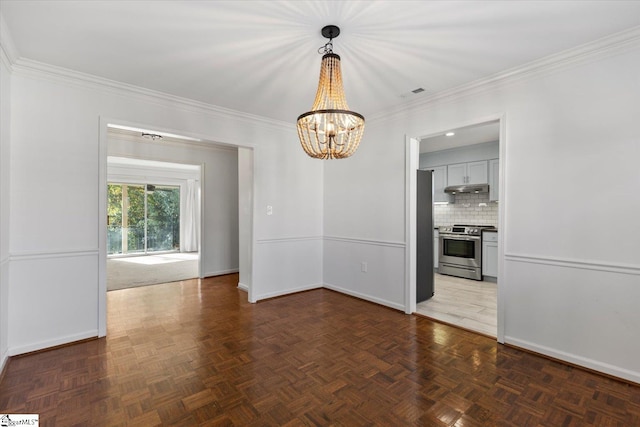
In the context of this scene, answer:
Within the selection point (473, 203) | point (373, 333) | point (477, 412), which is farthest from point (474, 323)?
point (473, 203)

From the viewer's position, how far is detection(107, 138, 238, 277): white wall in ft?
18.3

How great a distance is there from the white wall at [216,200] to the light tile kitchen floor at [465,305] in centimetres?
388

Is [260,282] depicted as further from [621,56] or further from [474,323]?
[621,56]

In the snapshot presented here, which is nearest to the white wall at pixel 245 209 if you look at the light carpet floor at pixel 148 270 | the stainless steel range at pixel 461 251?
the light carpet floor at pixel 148 270

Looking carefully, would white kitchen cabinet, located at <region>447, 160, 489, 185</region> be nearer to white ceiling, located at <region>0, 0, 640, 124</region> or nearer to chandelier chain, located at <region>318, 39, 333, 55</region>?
white ceiling, located at <region>0, 0, 640, 124</region>

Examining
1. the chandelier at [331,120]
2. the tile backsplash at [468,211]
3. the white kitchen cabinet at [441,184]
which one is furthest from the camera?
the white kitchen cabinet at [441,184]

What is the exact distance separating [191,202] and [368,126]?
736cm

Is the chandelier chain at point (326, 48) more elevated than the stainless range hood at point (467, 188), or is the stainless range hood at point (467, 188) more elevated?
the chandelier chain at point (326, 48)

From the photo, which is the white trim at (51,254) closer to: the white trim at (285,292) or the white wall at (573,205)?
the white trim at (285,292)

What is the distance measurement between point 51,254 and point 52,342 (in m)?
0.82

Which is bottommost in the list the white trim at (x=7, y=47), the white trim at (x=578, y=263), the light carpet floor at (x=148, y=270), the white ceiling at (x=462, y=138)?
the light carpet floor at (x=148, y=270)

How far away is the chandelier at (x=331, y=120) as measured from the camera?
6.84ft

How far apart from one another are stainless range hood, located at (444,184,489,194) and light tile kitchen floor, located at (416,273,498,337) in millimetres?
1773

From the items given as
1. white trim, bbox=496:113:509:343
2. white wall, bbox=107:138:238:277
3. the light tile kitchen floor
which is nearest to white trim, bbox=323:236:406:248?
the light tile kitchen floor
